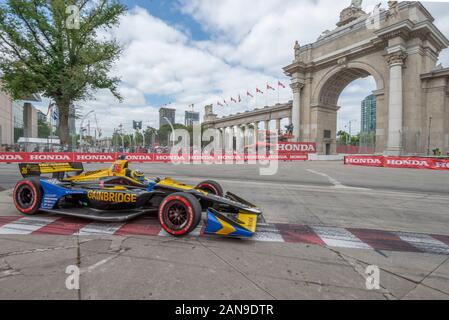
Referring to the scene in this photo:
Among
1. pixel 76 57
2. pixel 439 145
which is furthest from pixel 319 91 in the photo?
pixel 76 57

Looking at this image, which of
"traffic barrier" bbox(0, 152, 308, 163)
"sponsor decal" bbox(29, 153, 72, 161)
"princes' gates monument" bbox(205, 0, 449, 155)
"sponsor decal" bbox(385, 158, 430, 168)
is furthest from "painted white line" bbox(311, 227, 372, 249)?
"princes' gates monument" bbox(205, 0, 449, 155)

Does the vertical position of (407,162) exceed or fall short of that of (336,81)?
it falls short

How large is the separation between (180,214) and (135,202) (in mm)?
959

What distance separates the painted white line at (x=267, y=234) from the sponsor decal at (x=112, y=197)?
2161 millimetres

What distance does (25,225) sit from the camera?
4.26 m

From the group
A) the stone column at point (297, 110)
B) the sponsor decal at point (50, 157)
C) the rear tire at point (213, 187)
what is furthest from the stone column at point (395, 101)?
the sponsor decal at point (50, 157)

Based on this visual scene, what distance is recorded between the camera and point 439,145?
88.8 feet

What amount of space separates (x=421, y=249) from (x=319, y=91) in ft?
128

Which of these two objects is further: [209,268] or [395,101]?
[395,101]

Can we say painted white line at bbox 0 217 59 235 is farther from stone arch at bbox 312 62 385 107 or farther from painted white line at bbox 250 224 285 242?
stone arch at bbox 312 62 385 107

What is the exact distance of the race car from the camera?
12.1 ft

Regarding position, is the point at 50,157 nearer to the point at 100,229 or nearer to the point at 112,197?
the point at 112,197

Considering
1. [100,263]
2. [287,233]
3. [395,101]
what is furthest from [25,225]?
[395,101]
